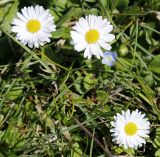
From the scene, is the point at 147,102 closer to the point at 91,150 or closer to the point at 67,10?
the point at 91,150

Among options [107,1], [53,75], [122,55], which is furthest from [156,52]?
[53,75]

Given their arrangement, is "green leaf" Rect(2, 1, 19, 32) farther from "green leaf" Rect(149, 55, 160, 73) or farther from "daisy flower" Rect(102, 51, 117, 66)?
"green leaf" Rect(149, 55, 160, 73)

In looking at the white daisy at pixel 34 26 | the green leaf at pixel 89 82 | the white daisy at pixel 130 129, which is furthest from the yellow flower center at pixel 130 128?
the white daisy at pixel 34 26

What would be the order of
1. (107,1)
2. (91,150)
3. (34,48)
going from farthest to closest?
(107,1) < (34,48) < (91,150)

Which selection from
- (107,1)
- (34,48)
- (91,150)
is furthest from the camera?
(107,1)

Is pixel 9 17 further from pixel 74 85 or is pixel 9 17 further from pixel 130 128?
pixel 130 128

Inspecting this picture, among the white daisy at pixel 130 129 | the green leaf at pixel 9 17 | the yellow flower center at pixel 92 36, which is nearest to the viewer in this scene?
the white daisy at pixel 130 129

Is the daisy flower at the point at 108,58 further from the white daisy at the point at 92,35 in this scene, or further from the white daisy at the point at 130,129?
the white daisy at the point at 130,129
